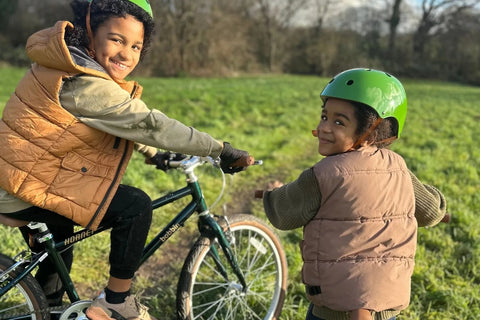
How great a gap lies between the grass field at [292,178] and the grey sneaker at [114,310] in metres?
0.78

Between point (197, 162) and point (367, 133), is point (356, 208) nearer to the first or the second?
point (367, 133)

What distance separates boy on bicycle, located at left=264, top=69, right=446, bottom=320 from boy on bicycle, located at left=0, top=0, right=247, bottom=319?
53cm

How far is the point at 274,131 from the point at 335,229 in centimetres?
724

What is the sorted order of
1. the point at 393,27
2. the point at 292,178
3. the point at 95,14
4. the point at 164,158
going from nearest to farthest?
the point at 95,14 → the point at 164,158 → the point at 292,178 → the point at 393,27

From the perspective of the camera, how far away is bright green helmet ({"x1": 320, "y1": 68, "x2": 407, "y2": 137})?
5.74 ft

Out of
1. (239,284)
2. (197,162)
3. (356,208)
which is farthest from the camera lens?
(239,284)

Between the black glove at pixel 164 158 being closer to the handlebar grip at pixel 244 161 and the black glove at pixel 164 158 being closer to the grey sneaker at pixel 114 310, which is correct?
the handlebar grip at pixel 244 161

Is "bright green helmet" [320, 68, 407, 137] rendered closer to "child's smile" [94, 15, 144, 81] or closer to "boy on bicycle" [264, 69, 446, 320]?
"boy on bicycle" [264, 69, 446, 320]

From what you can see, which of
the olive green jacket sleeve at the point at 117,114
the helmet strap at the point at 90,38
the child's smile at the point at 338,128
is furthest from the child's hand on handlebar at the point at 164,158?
the child's smile at the point at 338,128

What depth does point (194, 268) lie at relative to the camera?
7.91 feet

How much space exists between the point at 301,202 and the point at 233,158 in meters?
0.50

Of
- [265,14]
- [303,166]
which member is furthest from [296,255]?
[265,14]

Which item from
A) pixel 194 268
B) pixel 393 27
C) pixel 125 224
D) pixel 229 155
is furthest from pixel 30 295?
pixel 393 27

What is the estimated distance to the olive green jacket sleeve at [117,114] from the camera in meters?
1.77
